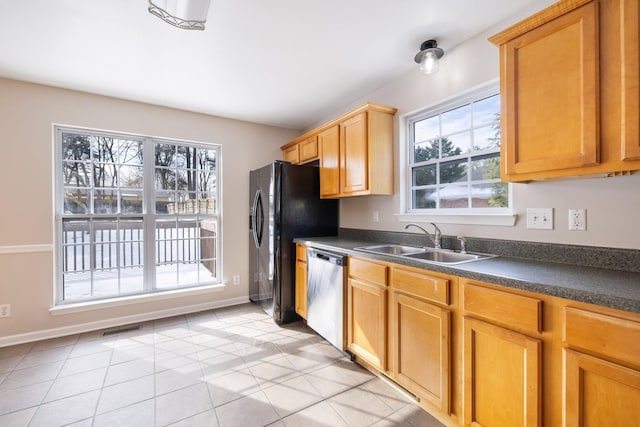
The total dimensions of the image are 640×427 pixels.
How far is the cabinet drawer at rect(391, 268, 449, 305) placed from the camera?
1.54m

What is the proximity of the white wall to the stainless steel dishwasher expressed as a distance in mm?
683

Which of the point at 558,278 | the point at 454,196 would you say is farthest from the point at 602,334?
the point at 454,196

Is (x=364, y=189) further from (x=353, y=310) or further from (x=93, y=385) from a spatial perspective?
(x=93, y=385)

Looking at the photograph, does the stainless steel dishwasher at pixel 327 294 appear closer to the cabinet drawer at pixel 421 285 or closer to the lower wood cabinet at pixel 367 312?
the lower wood cabinet at pixel 367 312

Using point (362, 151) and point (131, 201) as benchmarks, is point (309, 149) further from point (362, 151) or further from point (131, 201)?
point (131, 201)

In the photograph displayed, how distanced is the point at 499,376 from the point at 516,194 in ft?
3.55

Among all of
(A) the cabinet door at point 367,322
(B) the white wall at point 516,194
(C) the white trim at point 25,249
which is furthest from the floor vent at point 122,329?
(B) the white wall at point 516,194

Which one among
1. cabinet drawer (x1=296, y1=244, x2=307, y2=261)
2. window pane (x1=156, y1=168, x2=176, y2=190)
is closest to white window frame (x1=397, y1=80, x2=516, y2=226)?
cabinet drawer (x1=296, y1=244, x2=307, y2=261)

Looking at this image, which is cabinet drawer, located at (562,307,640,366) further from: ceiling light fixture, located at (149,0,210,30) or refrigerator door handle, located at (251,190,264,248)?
refrigerator door handle, located at (251,190,264,248)

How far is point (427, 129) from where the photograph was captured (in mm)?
2514

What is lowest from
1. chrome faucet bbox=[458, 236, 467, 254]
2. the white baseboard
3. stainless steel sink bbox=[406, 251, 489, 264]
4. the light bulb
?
the white baseboard

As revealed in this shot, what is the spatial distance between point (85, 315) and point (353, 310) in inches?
110

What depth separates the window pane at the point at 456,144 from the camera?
2.21 m

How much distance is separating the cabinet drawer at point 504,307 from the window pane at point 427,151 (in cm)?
137
